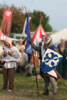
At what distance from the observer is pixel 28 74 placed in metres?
12.4

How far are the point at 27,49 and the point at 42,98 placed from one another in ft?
20.4

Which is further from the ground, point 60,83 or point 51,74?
point 51,74

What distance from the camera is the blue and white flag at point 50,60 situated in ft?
24.5

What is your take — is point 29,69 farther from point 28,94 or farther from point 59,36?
point 59,36

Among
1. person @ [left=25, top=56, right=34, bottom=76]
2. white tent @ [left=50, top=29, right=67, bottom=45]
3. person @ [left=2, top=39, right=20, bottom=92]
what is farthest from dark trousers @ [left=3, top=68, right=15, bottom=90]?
white tent @ [left=50, top=29, right=67, bottom=45]

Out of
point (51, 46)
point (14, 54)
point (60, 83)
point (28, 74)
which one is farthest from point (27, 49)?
point (51, 46)

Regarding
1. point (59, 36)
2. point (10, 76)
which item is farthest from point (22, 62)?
point (10, 76)

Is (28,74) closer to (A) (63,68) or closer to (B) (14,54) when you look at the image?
(A) (63,68)

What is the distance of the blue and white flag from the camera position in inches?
294

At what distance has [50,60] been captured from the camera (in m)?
7.50

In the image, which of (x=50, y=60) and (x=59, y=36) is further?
(x=59, y=36)

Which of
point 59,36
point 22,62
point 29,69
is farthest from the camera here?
point 59,36

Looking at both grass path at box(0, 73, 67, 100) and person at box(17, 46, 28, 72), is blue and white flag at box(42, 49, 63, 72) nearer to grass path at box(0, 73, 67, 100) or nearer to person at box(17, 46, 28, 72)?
grass path at box(0, 73, 67, 100)

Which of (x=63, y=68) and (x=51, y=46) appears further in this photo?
(x=63, y=68)
